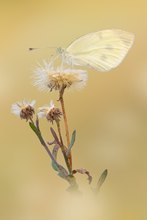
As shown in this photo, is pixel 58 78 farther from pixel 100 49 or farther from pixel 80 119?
pixel 80 119

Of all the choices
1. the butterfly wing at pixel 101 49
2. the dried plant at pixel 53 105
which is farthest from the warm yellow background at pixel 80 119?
the butterfly wing at pixel 101 49

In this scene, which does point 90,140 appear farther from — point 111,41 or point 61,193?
point 111,41

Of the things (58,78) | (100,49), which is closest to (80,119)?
(100,49)

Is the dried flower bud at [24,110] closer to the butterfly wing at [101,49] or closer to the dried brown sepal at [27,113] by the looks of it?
the dried brown sepal at [27,113]

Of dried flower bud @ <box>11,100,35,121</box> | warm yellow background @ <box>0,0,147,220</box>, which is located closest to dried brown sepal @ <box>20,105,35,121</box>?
dried flower bud @ <box>11,100,35,121</box>

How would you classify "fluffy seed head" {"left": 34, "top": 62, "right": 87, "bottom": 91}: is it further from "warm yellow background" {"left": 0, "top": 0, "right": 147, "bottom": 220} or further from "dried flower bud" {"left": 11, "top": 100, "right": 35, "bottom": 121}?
"warm yellow background" {"left": 0, "top": 0, "right": 147, "bottom": 220}

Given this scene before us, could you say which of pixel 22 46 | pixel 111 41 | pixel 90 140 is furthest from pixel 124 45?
pixel 22 46
